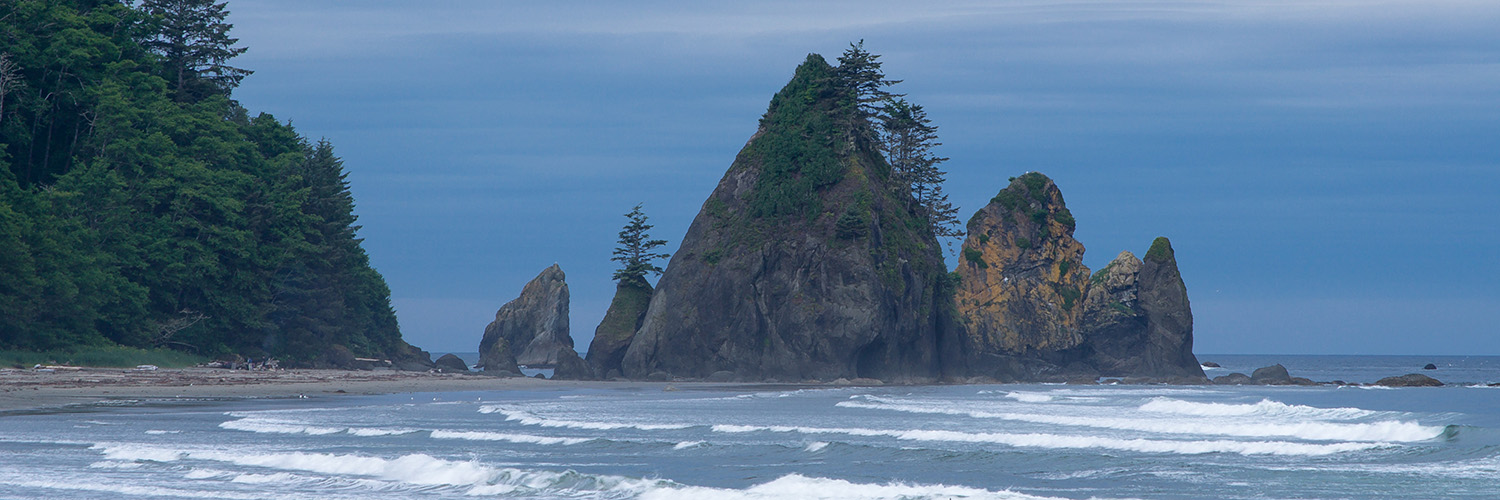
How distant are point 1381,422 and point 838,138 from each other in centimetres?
4409

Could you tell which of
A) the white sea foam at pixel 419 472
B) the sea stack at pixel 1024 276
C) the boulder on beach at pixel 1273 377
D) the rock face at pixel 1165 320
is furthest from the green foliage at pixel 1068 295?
the white sea foam at pixel 419 472

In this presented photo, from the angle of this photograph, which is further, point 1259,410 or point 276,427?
point 1259,410

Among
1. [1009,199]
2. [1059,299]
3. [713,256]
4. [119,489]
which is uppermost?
[1009,199]

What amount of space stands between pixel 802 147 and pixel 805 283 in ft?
27.3

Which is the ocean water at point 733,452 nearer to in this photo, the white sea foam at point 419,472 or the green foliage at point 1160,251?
the white sea foam at point 419,472

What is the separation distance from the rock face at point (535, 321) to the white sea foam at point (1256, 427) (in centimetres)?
9210

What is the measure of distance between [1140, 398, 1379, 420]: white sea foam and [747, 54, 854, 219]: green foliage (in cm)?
3317

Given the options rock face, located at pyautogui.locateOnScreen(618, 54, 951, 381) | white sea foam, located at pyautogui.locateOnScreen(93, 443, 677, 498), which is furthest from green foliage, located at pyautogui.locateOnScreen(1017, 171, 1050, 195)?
white sea foam, located at pyautogui.locateOnScreen(93, 443, 677, 498)

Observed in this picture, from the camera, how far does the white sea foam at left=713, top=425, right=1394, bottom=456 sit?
22812 millimetres

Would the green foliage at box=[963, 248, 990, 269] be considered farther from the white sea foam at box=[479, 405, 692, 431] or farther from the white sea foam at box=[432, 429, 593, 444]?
the white sea foam at box=[432, 429, 593, 444]

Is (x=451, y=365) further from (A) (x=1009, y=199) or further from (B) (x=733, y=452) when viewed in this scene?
(B) (x=733, y=452)

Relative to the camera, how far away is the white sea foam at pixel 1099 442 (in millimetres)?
22812

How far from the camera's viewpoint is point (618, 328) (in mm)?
71250

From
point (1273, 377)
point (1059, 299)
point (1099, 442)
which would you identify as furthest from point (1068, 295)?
point (1099, 442)
